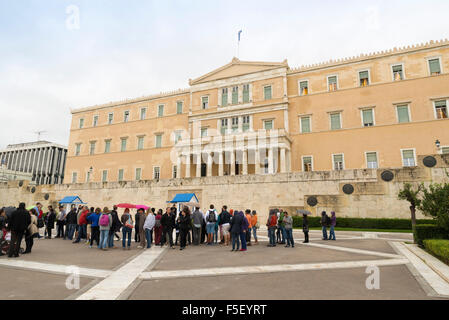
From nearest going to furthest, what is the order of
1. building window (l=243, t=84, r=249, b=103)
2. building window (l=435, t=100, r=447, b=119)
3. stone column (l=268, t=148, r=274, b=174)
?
1. building window (l=435, t=100, r=447, b=119)
2. stone column (l=268, t=148, r=274, b=174)
3. building window (l=243, t=84, r=249, b=103)

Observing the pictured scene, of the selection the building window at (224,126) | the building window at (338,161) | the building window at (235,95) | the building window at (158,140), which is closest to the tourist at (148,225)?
the building window at (338,161)

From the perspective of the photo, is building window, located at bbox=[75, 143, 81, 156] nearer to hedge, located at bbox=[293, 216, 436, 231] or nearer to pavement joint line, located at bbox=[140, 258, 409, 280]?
hedge, located at bbox=[293, 216, 436, 231]

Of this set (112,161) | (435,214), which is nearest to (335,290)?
(435,214)

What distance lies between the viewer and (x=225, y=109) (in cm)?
3906

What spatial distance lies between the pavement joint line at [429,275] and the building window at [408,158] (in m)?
24.2

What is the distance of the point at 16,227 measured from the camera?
9.59 meters

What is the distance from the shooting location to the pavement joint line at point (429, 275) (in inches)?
219

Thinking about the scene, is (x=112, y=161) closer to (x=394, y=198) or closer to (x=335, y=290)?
(x=394, y=198)

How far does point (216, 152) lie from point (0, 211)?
2545cm

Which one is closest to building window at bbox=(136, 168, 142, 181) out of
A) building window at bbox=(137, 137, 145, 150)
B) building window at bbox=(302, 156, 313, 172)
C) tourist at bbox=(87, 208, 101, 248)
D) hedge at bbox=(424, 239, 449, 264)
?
building window at bbox=(137, 137, 145, 150)

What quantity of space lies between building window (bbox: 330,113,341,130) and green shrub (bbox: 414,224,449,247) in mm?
23770

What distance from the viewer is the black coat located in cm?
957

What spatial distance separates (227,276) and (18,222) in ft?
25.6

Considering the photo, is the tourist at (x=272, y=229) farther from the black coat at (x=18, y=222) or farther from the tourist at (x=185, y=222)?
the black coat at (x=18, y=222)
